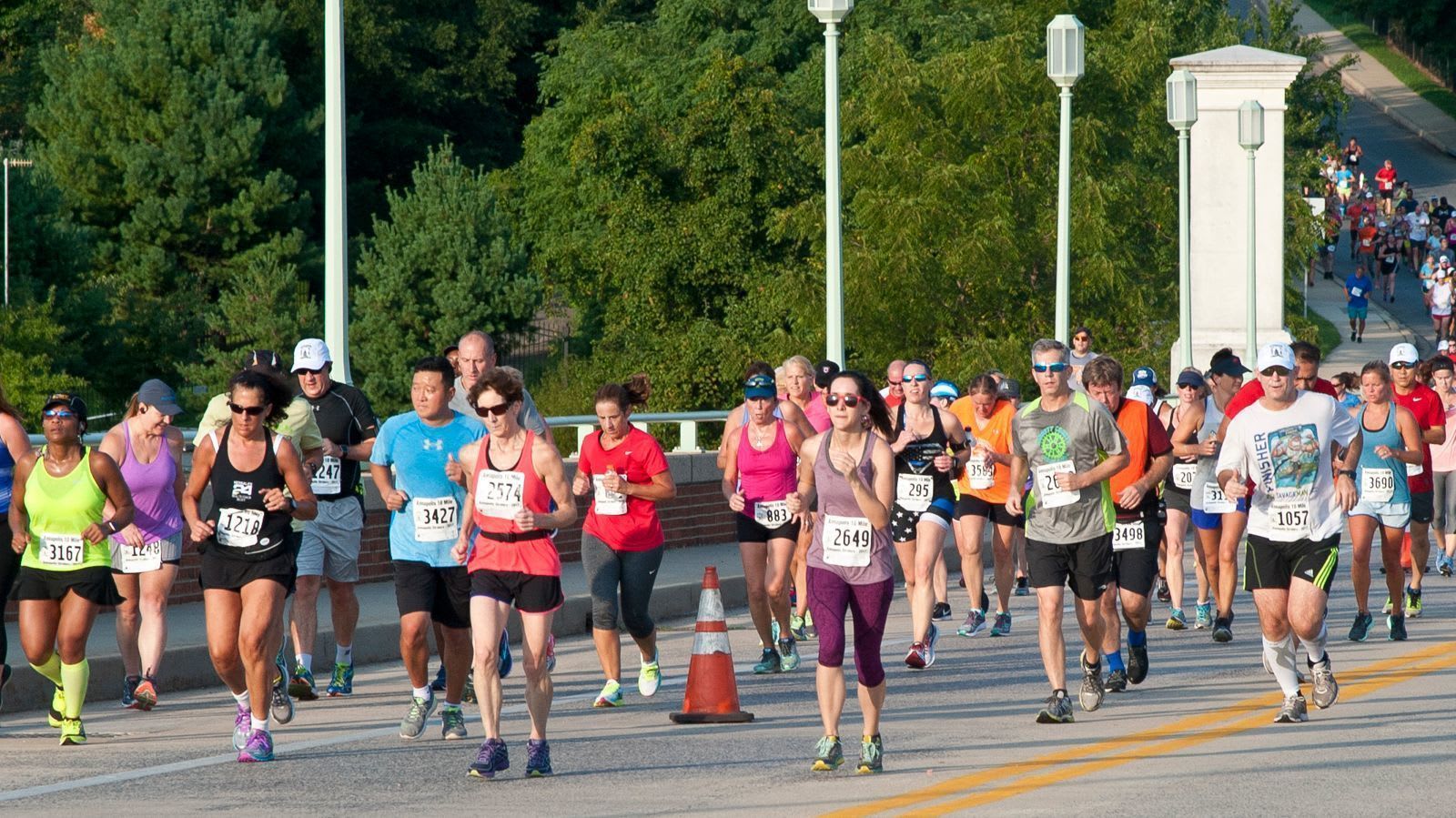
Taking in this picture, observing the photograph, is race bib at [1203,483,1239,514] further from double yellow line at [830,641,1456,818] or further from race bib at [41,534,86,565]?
race bib at [41,534,86,565]

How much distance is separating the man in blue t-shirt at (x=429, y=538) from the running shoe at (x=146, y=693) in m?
1.77

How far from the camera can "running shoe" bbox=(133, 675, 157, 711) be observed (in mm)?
12227

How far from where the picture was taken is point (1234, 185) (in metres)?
39.5

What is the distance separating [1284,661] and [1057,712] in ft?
3.82

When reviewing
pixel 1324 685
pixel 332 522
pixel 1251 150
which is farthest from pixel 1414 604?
→ pixel 1251 150

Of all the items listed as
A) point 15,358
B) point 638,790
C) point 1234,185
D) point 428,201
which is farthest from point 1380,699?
point 428,201

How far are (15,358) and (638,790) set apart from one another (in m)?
32.1

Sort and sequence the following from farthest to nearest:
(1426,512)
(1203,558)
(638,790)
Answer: (1426,512) → (1203,558) → (638,790)

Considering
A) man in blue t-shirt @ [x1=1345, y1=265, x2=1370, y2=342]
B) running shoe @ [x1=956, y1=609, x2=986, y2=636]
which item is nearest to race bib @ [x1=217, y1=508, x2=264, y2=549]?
running shoe @ [x1=956, y1=609, x2=986, y2=636]

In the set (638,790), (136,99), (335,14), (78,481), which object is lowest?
(638,790)

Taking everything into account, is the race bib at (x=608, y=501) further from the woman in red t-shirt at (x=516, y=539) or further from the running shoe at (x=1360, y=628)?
the running shoe at (x=1360, y=628)

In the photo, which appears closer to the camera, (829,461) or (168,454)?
(829,461)

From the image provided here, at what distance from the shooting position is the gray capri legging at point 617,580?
12117 millimetres

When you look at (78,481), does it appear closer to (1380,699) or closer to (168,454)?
(168,454)
